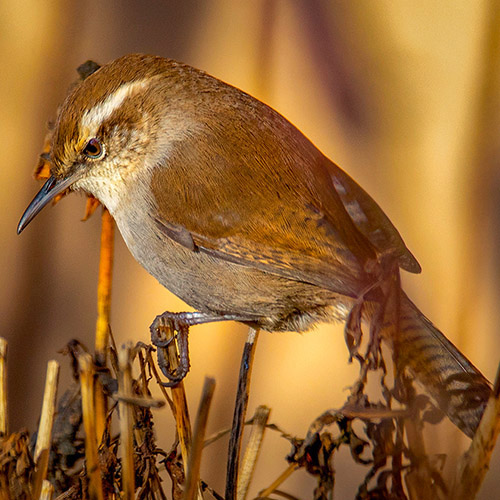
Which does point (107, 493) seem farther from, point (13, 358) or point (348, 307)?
point (13, 358)

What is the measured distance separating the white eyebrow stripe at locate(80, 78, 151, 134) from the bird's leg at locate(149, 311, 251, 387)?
14.4 inches

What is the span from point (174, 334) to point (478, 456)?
0.54 meters

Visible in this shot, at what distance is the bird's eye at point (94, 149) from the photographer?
1.15m

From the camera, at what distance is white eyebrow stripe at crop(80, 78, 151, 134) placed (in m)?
1.12

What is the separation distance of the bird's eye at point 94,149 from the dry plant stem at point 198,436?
549mm

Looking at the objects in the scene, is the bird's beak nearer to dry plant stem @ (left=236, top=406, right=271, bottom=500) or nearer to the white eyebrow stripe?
the white eyebrow stripe

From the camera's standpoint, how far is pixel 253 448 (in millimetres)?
1135

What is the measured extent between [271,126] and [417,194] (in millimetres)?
907

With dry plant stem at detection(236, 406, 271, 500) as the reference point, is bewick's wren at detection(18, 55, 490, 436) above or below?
above

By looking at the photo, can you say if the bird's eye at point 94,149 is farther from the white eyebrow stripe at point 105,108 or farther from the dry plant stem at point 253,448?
the dry plant stem at point 253,448

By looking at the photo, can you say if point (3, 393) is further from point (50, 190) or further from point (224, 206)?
point (224, 206)

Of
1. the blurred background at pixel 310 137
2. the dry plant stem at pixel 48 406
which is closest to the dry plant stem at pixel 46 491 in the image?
the dry plant stem at pixel 48 406

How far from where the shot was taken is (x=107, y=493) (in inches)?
40.2

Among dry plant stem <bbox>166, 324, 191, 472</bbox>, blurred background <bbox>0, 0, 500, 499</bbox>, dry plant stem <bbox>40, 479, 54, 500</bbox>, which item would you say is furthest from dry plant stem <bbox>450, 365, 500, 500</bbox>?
blurred background <bbox>0, 0, 500, 499</bbox>
